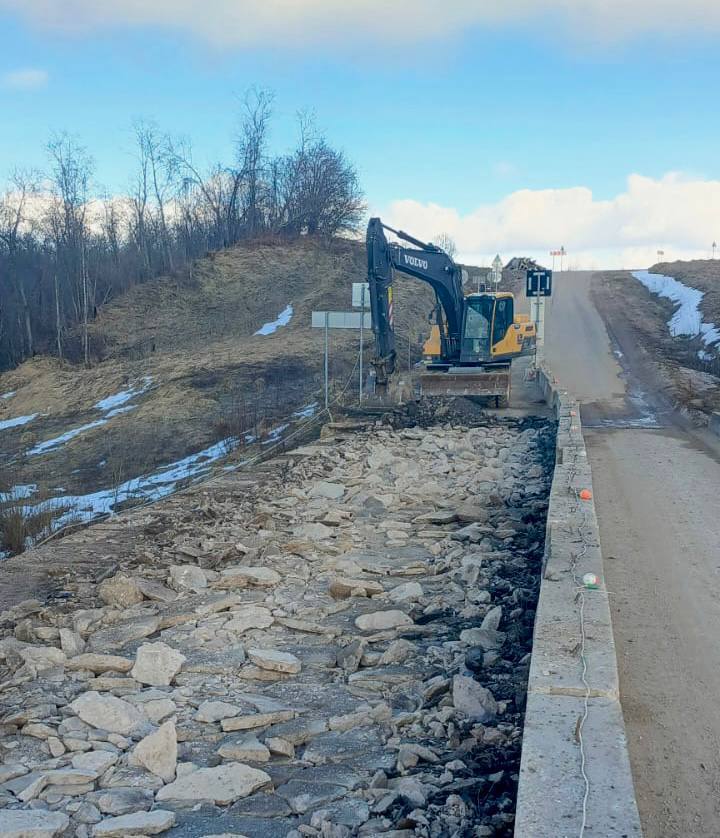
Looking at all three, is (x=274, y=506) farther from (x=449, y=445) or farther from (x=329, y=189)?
(x=329, y=189)

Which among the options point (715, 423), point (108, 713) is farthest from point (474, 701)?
point (715, 423)

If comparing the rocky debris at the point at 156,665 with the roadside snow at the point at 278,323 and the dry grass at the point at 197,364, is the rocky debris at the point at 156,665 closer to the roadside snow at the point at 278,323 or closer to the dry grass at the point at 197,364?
the dry grass at the point at 197,364

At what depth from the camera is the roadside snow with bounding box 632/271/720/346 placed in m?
36.9

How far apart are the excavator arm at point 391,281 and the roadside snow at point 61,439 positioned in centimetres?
1164

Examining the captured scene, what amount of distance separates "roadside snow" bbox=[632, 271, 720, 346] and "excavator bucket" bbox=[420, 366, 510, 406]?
16.2 meters

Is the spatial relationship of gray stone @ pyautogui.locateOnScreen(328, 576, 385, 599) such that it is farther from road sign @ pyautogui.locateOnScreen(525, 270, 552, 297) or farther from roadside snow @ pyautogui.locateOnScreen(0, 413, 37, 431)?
roadside snow @ pyautogui.locateOnScreen(0, 413, 37, 431)

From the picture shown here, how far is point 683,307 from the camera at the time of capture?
4553 centimetres

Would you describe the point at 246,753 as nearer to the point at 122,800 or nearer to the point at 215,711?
the point at 215,711

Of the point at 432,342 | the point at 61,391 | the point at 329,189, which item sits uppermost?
the point at 329,189

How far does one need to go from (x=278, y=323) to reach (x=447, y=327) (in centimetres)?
2346

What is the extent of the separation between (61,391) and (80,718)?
104 feet

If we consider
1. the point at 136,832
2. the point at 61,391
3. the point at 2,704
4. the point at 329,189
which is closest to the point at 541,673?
the point at 136,832

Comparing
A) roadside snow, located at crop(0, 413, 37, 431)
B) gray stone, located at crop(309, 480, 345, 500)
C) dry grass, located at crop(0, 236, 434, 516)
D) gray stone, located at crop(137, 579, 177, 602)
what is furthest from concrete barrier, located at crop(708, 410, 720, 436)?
roadside snow, located at crop(0, 413, 37, 431)

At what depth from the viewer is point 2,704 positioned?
565cm
